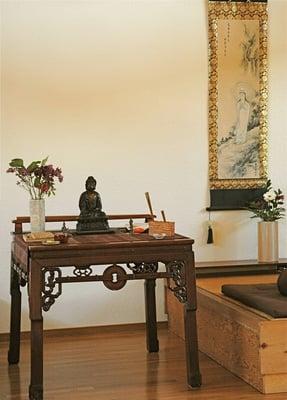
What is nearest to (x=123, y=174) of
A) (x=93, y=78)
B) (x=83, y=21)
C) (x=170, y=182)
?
(x=170, y=182)

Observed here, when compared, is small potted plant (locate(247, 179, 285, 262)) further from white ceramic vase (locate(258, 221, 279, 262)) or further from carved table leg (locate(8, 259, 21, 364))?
carved table leg (locate(8, 259, 21, 364))

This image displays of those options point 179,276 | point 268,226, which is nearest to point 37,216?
point 179,276

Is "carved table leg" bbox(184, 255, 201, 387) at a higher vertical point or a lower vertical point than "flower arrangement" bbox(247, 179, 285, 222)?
lower

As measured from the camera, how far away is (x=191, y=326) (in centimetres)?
416

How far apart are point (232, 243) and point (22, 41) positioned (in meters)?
2.11

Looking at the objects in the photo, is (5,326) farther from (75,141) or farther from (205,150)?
(205,150)

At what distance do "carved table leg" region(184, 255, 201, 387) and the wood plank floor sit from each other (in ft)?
0.24

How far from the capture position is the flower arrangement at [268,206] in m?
5.80

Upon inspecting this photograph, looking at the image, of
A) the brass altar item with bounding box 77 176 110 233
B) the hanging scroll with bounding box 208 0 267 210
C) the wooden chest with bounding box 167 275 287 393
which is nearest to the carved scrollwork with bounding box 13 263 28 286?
the brass altar item with bounding box 77 176 110 233

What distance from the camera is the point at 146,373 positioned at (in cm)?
451

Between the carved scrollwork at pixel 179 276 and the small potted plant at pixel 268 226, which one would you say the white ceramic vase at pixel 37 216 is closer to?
the carved scrollwork at pixel 179 276

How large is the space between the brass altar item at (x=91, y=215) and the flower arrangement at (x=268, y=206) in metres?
1.58

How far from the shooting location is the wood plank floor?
4094 mm

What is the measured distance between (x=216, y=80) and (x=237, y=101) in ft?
0.73
